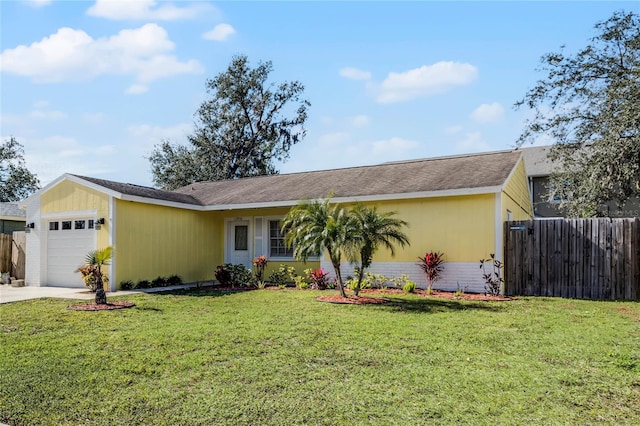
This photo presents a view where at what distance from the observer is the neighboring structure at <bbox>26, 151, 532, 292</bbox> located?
40.0 ft

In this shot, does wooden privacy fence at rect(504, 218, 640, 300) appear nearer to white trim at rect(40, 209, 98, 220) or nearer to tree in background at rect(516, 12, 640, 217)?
tree in background at rect(516, 12, 640, 217)

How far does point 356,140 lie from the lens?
2070cm

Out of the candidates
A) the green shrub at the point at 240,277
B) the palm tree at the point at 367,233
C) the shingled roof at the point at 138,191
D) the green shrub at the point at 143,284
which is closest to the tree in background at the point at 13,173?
the shingled roof at the point at 138,191

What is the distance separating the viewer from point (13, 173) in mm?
34781

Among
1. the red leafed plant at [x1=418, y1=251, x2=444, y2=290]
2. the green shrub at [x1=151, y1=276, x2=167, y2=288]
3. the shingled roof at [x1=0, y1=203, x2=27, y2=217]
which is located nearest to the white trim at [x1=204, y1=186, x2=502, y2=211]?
the red leafed plant at [x1=418, y1=251, x2=444, y2=290]

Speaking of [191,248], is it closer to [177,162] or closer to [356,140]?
[356,140]

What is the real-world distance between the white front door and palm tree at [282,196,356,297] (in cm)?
599

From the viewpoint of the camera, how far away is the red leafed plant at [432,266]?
12.3 meters

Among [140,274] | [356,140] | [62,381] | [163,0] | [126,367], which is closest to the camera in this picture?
[62,381]

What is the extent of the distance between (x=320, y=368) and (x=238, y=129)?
30.8 metres

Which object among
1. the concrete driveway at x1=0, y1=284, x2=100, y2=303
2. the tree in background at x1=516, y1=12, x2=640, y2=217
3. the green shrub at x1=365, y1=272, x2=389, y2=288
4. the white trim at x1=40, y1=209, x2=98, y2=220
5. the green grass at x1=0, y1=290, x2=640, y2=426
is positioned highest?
the tree in background at x1=516, y1=12, x2=640, y2=217

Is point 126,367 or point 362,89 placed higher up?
point 362,89

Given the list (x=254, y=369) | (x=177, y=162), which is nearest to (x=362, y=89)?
(x=254, y=369)

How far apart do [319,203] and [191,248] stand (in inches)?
262
